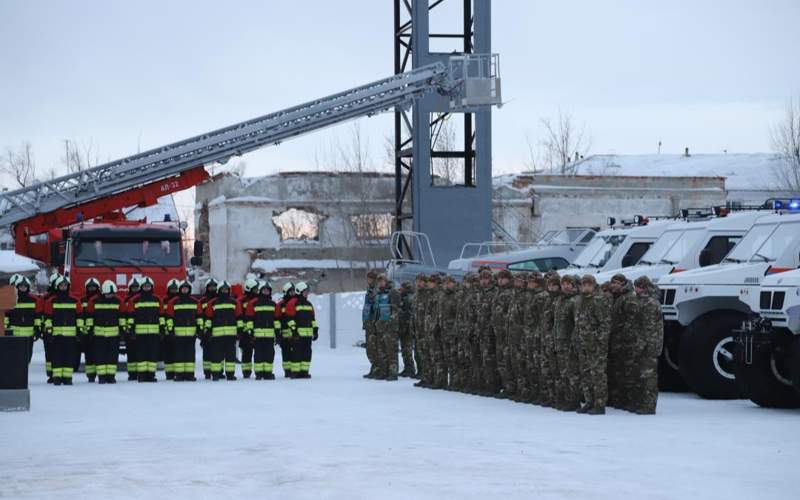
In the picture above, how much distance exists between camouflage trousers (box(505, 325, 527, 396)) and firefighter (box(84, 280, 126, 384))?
6650 mm

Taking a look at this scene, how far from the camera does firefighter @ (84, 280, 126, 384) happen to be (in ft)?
74.2

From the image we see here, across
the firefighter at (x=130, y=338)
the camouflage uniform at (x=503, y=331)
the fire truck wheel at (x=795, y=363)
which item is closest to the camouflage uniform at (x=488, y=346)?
the camouflage uniform at (x=503, y=331)

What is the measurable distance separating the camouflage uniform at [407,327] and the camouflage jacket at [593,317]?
658 centimetres

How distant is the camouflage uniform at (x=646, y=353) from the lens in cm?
1712

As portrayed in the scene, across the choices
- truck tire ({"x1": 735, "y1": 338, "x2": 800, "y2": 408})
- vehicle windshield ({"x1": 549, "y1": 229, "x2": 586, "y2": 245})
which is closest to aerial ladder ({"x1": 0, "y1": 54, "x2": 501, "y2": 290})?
vehicle windshield ({"x1": 549, "y1": 229, "x2": 586, "y2": 245})

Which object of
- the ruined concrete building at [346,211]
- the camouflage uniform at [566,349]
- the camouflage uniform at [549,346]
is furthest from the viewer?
the ruined concrete building at [346,211]

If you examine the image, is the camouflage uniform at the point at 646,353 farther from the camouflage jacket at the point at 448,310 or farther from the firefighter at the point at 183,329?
the firefighter at the point at 183,329

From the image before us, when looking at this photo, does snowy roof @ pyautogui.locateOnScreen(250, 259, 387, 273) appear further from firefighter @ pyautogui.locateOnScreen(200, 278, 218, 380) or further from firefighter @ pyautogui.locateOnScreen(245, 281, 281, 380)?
firefighter @ pyautogui.locateOnScreen(245, 281, 281, 380)

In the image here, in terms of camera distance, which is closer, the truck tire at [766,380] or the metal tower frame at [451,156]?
the truck tire at [766,380]

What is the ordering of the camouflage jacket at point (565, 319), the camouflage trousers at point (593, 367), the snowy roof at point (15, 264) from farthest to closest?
the snowy roof at point (15, 264) < the camouflage jacket at point (565, 319) < the camouflage trousers at point (593, 367)

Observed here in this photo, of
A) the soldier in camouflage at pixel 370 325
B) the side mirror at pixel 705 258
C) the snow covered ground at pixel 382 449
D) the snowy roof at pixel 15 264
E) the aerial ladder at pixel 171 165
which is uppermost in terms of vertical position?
the aerial ladder at pixel 171 165

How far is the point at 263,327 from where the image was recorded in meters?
23.3

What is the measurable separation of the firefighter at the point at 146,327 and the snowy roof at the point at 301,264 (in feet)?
96.1

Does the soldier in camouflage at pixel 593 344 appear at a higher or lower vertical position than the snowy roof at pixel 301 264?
lower
